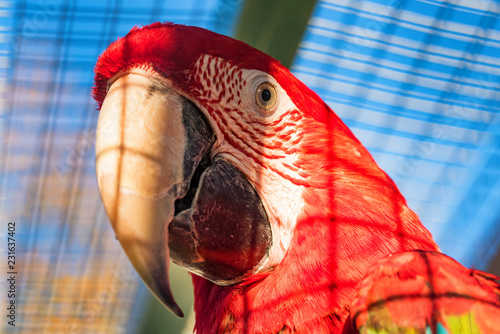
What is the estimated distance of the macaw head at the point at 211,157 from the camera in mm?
766

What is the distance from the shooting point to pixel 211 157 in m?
0.89

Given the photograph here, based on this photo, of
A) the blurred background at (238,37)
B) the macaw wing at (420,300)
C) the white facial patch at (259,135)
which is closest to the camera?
the macaw wing at (420,300)

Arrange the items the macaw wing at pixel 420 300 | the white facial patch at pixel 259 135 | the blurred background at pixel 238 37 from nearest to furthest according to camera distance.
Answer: the macaw wing at pixel 420 300, the white facial patch at pixel 259 135, the blurred background at pixel 238 37

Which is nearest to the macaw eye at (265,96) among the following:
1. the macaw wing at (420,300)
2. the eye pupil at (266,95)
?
the eye pupil at (266,95)

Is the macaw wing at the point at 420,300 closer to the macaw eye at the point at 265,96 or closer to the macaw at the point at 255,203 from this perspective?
the macaw at the point at 255,203

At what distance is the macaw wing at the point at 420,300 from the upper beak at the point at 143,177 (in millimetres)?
375

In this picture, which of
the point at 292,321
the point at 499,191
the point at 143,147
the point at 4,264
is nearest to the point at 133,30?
the point at 143,147

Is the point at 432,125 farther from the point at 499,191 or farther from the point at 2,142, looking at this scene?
the point at 2,142

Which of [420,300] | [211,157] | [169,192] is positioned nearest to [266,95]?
[211,157]

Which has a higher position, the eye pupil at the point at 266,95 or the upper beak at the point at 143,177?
the eye pupil at the point at 266,95

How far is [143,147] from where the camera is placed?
2.55ft

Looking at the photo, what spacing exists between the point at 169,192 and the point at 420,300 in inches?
20.2

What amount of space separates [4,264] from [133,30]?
1.74 metres

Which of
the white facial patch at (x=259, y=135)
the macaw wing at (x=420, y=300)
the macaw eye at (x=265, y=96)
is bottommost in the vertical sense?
the macaw wing at (x=420, y=300)
